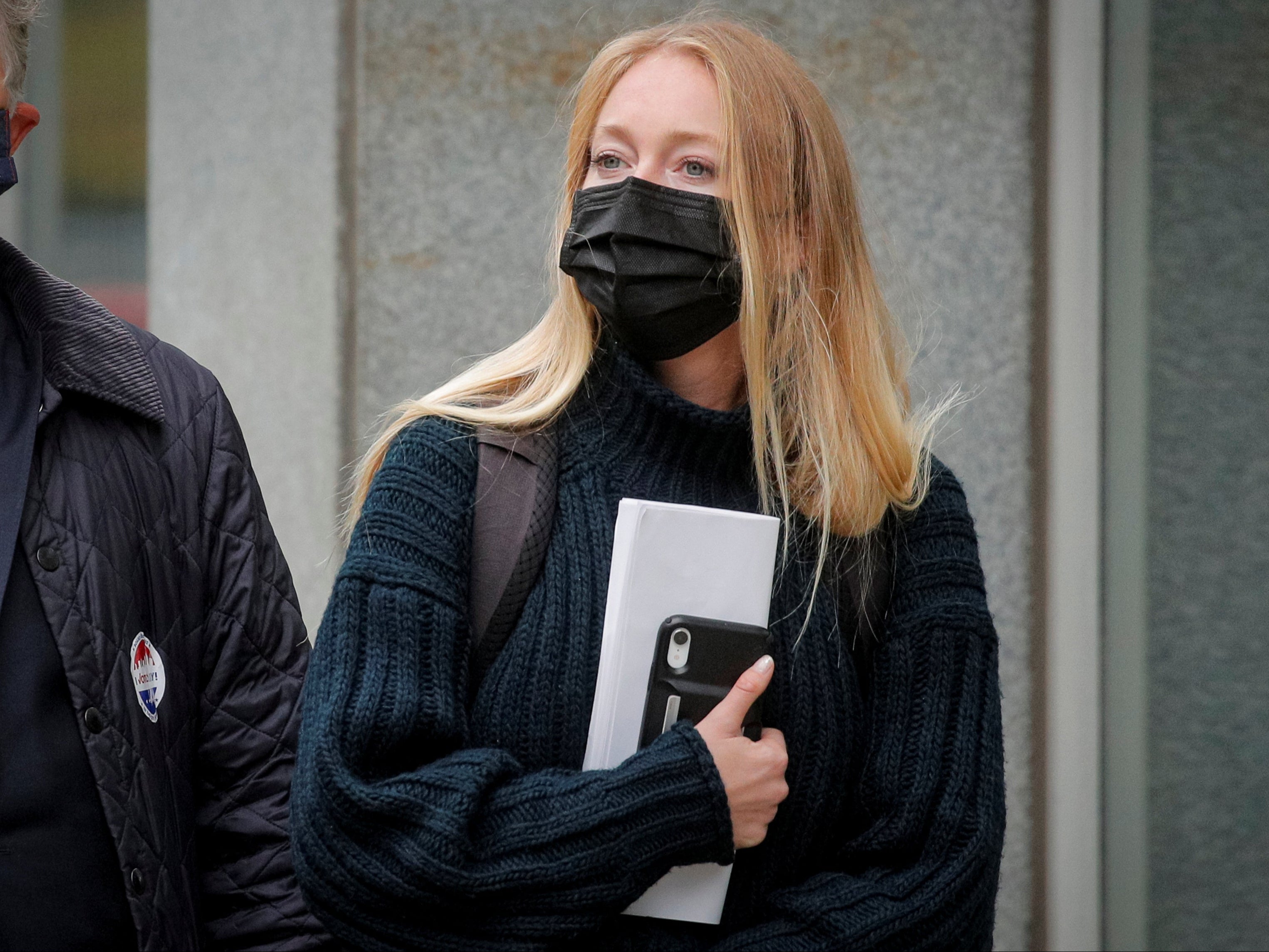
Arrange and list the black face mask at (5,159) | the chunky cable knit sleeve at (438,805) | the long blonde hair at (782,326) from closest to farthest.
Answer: the chunky cable knit sleeve at (438,805) → the black face mask at (5,159) → the long blonde hair at (782,326)

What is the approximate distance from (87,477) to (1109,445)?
105 inches

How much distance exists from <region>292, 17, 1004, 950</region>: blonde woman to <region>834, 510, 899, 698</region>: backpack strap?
13 mm

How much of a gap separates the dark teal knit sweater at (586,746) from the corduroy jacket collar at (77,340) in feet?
1.30

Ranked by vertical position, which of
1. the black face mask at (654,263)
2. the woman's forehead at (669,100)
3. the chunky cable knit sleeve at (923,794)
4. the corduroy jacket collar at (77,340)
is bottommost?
the chunky cable knit sleeve at (923,794)

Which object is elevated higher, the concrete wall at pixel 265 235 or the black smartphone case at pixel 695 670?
the concrete wall at pixel 265 235

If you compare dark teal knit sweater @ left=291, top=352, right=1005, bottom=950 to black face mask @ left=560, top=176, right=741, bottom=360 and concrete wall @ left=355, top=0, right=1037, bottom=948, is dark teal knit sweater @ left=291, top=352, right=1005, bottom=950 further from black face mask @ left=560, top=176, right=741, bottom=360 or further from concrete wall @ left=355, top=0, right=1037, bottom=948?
concrete wall @ left=355, top=0, right=1037, bottom=948

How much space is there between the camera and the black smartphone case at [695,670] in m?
1.87

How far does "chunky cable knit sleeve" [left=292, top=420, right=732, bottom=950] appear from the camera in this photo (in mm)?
1742

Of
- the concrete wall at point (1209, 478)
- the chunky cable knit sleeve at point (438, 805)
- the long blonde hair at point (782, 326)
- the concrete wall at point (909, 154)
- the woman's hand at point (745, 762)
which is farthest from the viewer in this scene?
the concrete wall at point (909, 154)

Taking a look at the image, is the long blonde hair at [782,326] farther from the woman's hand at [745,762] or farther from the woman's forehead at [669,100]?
the woman's hand at [745,762]

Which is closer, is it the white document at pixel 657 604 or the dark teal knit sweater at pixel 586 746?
the dark teal knit sweater at pixel 586 746

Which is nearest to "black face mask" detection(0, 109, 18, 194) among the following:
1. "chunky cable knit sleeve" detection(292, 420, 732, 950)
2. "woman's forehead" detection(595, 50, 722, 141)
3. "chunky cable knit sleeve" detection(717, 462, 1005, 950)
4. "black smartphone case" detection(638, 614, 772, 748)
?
"chunky cable knit sleeve" detection(292, 420, 732, 950)

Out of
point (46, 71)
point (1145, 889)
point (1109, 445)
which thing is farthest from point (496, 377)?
point (46, 71)

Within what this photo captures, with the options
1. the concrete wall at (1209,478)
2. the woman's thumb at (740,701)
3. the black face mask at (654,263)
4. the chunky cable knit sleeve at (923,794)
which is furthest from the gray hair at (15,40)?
the concrete wall at (1209,478)
